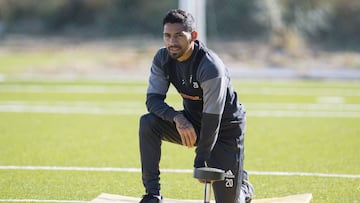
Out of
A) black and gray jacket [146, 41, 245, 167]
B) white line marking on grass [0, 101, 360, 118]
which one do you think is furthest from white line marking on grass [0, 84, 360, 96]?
A: black and gray jacket [146, 41, 245, 167]

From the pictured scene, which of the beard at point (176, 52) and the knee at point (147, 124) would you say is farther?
the knee at point (147, 124)

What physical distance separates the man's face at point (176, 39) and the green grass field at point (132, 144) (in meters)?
1.73

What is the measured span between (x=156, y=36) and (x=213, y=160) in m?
19.7

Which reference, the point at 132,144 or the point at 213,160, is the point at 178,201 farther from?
the point at 132,144


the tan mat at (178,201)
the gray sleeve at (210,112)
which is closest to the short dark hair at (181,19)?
the gray sleeve at (210,112)

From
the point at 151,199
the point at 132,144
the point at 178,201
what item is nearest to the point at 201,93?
the point at 151,199

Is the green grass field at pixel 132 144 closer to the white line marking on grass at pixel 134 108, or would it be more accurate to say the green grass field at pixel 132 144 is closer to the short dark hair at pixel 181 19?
the white line marking on grass at pixel 134 108

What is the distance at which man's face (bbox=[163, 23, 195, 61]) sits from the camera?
606 cm

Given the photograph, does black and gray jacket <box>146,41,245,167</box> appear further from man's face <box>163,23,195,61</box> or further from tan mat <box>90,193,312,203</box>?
tan mat <box>90,193,312,203</box>

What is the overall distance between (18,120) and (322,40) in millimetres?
13987

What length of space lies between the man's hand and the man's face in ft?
1.58

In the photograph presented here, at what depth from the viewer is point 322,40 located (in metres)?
24.4

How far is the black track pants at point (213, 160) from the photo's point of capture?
249 inches

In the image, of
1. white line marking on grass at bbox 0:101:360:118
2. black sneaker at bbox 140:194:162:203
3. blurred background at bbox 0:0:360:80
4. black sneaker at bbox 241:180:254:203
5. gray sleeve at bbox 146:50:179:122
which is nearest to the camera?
black sneaker at bbox 140:194:162:203
